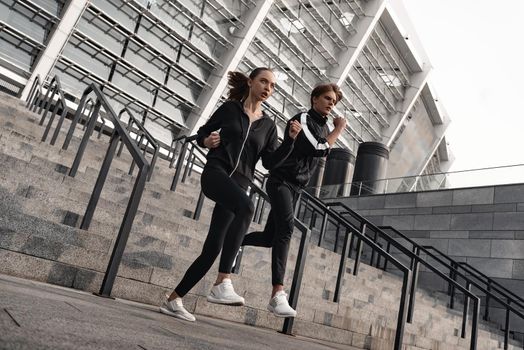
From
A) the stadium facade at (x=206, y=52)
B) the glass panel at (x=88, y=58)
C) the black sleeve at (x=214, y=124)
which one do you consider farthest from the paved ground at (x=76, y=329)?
the glass panel at (x=88, y=58)

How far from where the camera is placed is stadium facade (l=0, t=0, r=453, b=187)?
16.5 metres

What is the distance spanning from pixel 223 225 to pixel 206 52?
1920 centimetres

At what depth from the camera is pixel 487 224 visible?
1109cm

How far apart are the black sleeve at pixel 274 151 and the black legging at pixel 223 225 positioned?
37cm

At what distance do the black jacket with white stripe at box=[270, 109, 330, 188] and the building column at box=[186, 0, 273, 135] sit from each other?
57.8 ft

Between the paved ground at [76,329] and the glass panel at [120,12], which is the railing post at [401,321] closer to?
the paved ground at [76,329]

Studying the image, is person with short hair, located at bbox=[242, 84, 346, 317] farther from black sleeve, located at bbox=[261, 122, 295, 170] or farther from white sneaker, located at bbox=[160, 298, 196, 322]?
white sneaker, located at bbox=[160, 298, 196, 322]

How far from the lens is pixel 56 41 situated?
1631 cm

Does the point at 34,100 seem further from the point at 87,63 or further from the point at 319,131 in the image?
the point at 319,131

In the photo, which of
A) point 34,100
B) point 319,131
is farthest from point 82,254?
point 34,100

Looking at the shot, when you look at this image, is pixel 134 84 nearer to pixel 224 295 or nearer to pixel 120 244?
pixel 120 244

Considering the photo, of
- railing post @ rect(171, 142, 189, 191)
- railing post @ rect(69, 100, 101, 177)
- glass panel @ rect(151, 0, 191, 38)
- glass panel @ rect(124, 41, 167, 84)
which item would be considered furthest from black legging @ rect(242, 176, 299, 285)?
glass panel @ rect(151, 0, 191, 38)

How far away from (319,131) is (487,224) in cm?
943

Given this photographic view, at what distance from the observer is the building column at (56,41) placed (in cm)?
1608
